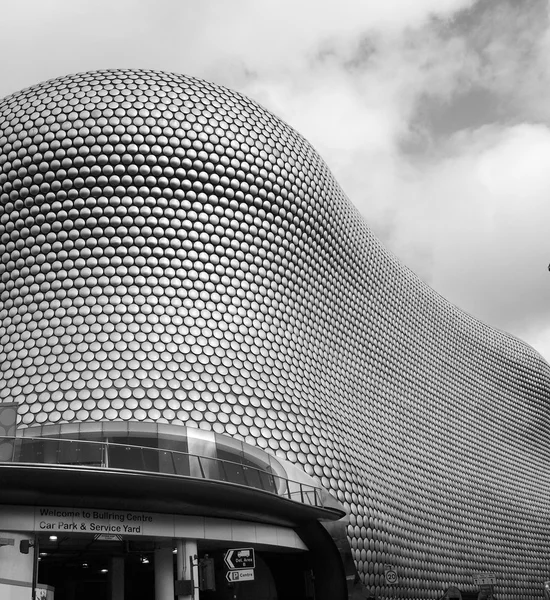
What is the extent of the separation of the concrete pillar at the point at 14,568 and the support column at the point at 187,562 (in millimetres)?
3450

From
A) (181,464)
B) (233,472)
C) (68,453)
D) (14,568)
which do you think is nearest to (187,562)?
(181,464)

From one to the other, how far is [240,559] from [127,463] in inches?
128

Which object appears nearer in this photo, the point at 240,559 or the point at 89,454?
the point at 240,559

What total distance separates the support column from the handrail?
1.63m

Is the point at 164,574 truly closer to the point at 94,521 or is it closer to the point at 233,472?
the point at 94,521

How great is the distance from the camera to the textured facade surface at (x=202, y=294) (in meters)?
23.5

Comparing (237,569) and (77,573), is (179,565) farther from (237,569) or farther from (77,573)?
(77,573)

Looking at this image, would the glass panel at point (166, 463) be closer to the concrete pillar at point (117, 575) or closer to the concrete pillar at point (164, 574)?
the concrete pillar at point (164, 574)

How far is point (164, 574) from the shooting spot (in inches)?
696

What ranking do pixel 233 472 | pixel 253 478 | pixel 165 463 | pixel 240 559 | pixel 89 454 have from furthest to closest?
1. pixel 253 478
2. pixel 233 472
3. pixel 165 463
4. pixel 89 454
5. pixel 240 559

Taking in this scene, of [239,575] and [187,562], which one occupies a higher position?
[187,562]

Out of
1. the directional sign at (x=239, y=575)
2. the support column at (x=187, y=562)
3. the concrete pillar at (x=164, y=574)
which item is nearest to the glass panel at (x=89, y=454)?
the support column at (x=187, y=562)

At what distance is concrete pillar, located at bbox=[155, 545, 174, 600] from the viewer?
17438mm

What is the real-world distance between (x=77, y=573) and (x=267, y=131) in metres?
17.8
